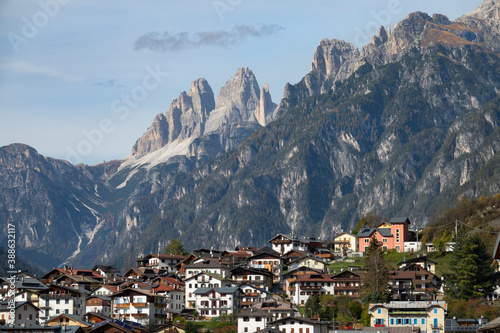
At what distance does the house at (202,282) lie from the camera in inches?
5738

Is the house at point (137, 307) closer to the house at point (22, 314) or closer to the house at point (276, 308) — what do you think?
the house at point (22, 314)

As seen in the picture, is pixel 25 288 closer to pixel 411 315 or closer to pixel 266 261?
pixel 266 261

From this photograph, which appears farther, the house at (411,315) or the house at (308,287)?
the house at (308,287)

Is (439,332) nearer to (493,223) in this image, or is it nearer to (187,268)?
(187,268)

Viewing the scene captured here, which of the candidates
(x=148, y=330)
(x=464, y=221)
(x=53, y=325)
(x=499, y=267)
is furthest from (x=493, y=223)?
(x=53, y=325)

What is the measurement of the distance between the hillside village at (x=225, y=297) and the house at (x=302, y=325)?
13 cm

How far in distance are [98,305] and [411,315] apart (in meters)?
48.0

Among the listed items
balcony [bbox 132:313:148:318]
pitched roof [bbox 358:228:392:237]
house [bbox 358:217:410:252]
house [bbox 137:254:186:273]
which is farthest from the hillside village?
pitched roof [bbox 358:228:392:237]

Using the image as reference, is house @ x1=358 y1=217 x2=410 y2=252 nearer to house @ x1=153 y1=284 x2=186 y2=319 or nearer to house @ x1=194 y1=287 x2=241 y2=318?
house @ x1=194 y1=287 x2=241 y2=318

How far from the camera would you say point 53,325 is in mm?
112000

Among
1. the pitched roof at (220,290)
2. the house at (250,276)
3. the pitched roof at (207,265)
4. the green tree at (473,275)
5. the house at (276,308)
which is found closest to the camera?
the house at (276,308)

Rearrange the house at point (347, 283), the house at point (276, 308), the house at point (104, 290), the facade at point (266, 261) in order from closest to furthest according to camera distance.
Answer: the house at point (276, 308) → the house at point (347, 283) → the house at point (104, 290) → the facade at point (266, 261)

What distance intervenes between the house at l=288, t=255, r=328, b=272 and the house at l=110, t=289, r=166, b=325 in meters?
40.3

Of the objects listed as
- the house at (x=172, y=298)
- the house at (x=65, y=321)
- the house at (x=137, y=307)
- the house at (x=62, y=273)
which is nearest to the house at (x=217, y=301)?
the house at (x=172, y=298)
